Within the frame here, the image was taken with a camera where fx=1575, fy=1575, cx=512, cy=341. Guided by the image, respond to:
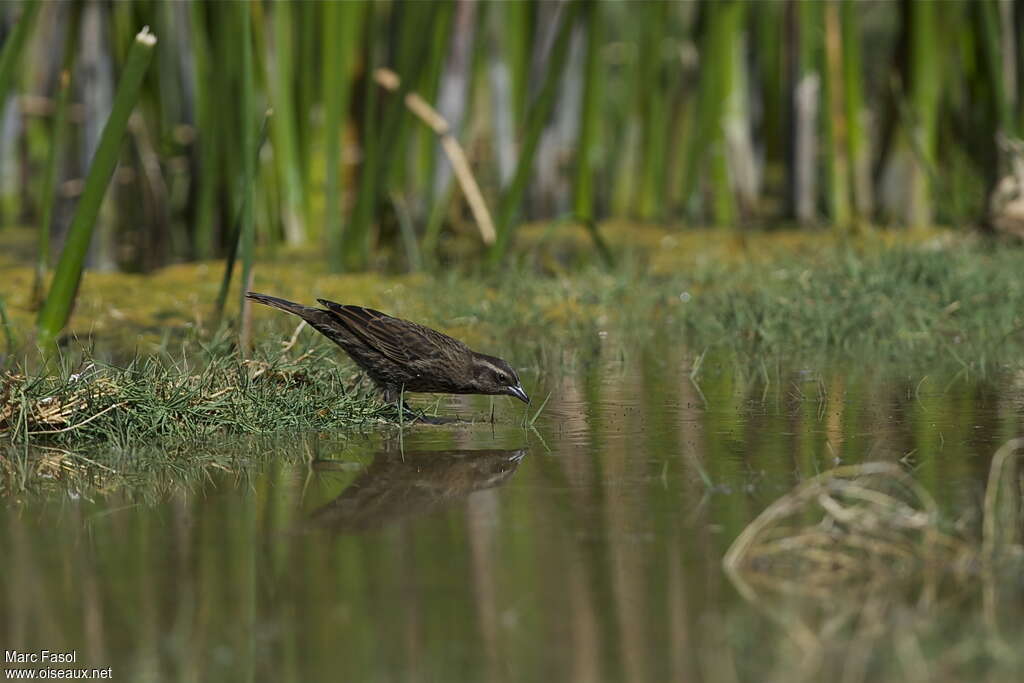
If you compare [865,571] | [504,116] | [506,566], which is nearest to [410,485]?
[506,566]

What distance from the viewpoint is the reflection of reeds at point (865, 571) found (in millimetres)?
2764

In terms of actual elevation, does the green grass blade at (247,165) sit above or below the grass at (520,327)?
above

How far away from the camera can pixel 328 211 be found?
8.28m

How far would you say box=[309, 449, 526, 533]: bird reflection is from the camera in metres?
3.78

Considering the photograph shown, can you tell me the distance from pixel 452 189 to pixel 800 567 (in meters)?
6.24

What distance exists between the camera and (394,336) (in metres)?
5.52

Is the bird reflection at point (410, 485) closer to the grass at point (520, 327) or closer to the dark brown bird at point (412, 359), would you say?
the grass at point (520, 327)

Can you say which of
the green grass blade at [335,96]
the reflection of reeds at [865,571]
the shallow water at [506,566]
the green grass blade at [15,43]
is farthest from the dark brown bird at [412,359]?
the green grass blade at [335,96]

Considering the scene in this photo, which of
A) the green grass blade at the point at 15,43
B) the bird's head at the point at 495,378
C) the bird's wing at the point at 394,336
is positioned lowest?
the bird's head at the point at 495,378

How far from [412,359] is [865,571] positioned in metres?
2.60

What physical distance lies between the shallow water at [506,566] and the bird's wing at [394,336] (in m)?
0.48

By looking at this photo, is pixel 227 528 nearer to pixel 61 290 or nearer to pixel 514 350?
pixel 61 290

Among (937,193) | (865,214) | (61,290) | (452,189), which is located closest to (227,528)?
(61,290)

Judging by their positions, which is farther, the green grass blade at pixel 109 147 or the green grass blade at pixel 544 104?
the green grass blade at pixel 544 104
